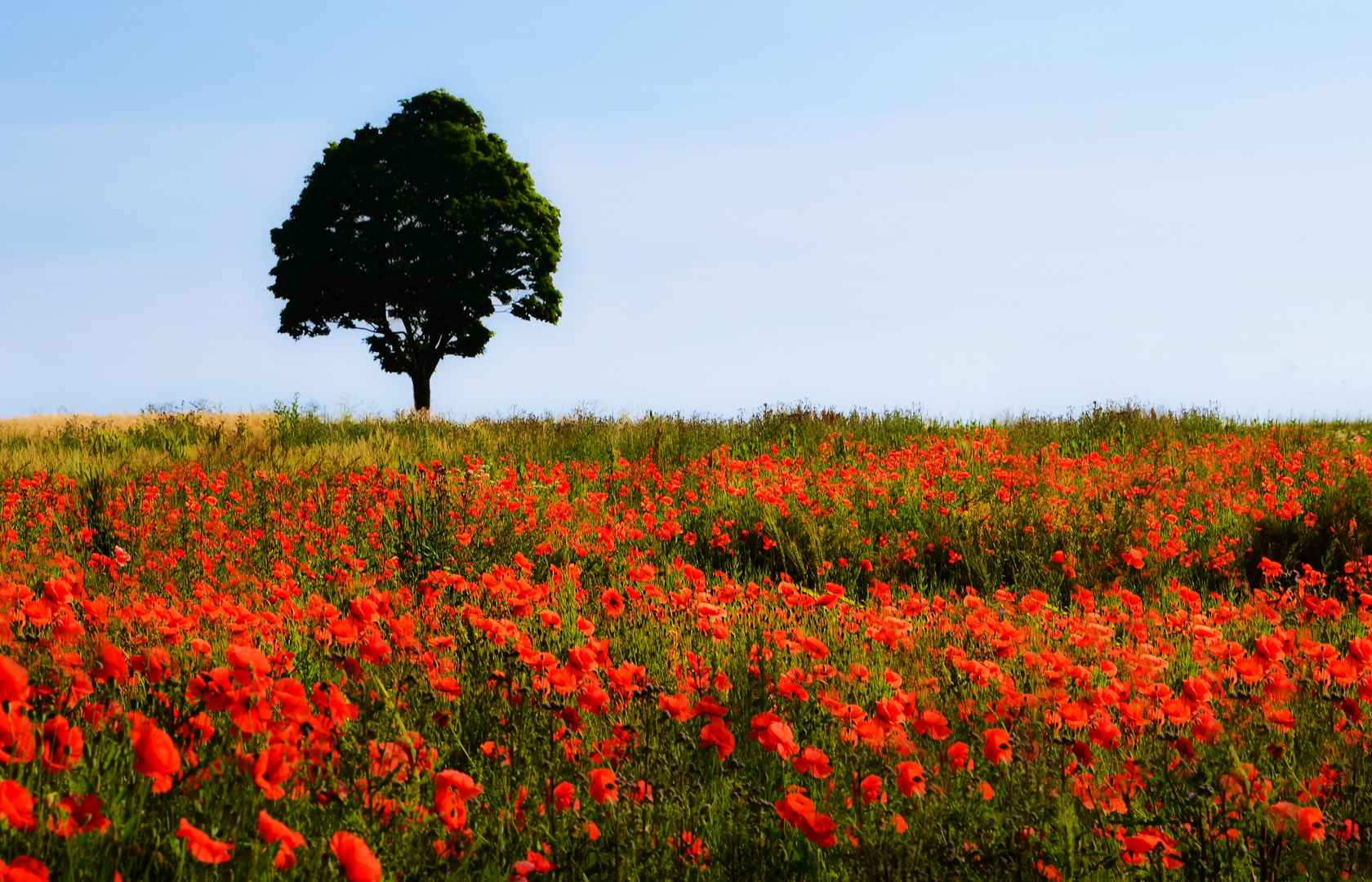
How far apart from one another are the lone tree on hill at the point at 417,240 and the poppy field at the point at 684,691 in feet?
65.1

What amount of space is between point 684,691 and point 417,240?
25.2 metres

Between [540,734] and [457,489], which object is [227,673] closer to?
[540,734]

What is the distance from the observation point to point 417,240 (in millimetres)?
26719

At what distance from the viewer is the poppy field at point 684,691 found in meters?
2.19

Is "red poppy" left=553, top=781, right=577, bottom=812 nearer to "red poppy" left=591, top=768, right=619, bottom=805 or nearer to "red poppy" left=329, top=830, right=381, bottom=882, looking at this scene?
"red poppy" left=591, top=768, right=619, bottom=805

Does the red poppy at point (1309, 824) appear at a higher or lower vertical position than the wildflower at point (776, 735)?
lower

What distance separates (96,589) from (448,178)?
23.4 meters

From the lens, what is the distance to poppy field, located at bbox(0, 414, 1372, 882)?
2.19m

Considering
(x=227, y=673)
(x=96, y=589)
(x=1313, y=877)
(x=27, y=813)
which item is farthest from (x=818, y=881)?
(x=96, y=589)

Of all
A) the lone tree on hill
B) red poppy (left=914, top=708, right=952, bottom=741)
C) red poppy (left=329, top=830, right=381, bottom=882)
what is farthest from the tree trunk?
red poppy (left=329, top=830, right=381, bottom=882)

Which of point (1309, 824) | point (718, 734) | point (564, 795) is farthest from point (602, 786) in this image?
point (1309, 824)

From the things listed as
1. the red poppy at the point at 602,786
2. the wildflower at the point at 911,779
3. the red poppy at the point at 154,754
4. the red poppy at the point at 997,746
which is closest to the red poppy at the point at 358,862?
the red poppy at the point at 154,754

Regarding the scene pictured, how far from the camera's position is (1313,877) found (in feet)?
8.10

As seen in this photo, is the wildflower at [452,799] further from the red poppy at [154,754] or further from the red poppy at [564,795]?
the red poppy at [154,754]
